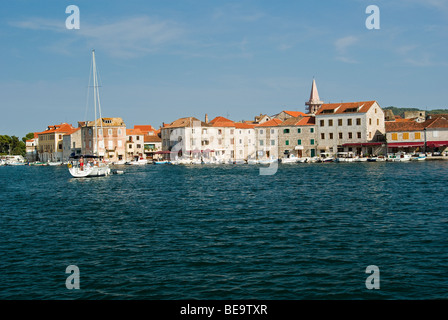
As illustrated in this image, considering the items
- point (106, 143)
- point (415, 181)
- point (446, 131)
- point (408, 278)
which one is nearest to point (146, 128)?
point (106, 143)

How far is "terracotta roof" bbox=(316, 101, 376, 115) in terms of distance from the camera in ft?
279

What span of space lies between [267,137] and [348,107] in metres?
17.9

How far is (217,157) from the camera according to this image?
10100cm

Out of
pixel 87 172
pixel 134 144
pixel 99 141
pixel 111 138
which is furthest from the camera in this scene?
pixel 134 144

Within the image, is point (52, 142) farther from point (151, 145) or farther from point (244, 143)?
point (244, 143)

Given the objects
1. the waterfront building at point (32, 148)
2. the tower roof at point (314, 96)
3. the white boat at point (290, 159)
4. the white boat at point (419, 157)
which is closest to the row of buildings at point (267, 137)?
the white boat at point (419, 157)

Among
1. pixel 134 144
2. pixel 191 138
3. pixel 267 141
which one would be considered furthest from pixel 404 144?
pixel 134 144

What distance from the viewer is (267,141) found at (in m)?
96.7

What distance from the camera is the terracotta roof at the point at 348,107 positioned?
279 feet

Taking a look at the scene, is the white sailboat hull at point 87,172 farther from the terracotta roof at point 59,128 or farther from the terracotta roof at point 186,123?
the terracotta roof at point 59,128

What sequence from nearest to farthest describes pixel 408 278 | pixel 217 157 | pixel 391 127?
pixel 408 278
pixel 391 127
pixel 217 157

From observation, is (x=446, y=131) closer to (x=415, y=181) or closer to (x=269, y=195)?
(x=415, y=181)

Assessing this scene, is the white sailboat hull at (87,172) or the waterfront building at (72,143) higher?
the waterfront building at (72,143)
